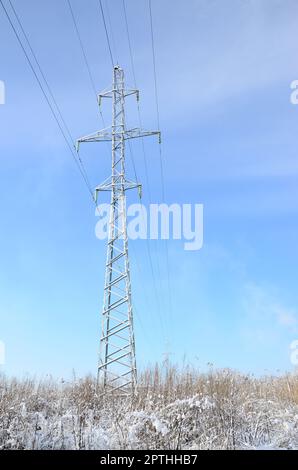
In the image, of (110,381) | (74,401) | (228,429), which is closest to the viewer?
(228,429)

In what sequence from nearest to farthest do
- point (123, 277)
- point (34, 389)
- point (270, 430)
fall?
point (270, 430), point (34, 389), point (123, 277)

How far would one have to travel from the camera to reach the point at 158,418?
6539 millimetres

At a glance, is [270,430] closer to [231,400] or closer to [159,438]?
[231,400]

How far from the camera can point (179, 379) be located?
29.6 ft

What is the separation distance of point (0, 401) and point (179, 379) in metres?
3.50

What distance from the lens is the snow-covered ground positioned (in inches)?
241

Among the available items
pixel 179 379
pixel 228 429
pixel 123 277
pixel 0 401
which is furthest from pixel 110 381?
pixel 228 429

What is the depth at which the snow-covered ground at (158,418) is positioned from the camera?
20.1ft

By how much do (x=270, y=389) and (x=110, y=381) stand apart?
16.4ft
